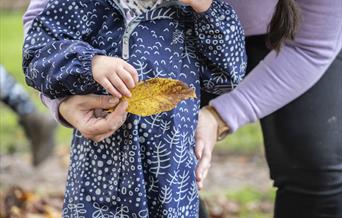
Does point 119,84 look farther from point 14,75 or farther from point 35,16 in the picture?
point 14,75

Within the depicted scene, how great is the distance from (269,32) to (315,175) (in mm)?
380

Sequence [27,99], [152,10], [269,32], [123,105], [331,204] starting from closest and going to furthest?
[123,105] → [152,10] → [269,32] → [331,204] → [27,99]

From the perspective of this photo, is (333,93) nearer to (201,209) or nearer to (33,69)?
(201,209)

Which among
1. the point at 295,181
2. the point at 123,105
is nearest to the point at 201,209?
the point at 295,181

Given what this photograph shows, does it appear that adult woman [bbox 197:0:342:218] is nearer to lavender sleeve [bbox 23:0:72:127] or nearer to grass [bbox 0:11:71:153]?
lavender sleeve [bbox 23:0:72:127]

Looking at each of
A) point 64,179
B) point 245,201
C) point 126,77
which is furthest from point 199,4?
point 64,179

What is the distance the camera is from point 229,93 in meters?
2.13

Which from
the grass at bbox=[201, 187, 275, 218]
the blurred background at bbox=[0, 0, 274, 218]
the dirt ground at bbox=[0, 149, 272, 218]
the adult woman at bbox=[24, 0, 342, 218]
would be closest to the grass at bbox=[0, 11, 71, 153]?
the blurred background at bbox=[0, 0, 274, 218]

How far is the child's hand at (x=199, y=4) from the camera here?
5.69 ft

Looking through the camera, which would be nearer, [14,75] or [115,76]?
[115,76]

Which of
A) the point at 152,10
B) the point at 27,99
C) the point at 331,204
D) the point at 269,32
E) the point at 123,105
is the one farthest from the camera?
the point at 27,99

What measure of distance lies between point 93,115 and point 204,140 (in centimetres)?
29

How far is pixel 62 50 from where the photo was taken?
1.72 m

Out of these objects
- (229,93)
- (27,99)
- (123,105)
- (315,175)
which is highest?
(123,105)
